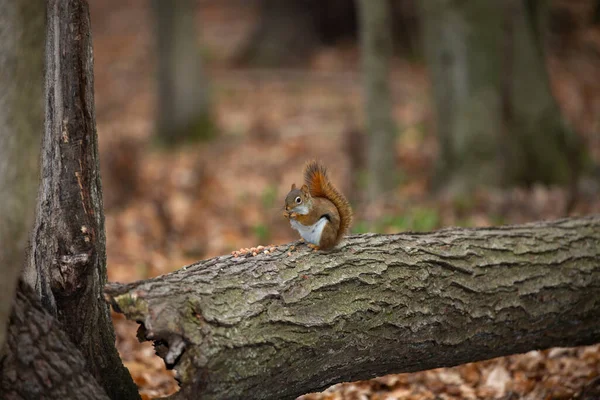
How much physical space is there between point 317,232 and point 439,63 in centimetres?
502

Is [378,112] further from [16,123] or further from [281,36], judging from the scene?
[281,36]

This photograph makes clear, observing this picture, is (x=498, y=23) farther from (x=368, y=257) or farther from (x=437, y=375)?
(x=368, y=257)

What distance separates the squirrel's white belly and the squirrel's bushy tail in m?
0.15

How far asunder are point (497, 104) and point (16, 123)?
594 cm

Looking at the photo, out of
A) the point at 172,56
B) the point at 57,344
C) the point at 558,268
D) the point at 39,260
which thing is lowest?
the point at 57,344

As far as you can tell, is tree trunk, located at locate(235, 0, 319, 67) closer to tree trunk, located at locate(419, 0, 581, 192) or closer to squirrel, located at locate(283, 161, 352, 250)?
tree trunk, located at locate(419, 0, 581, 192)

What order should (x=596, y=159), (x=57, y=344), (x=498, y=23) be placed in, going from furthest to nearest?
(x=596, y=159)
(x=498, y=23)
(x=57, y=344)

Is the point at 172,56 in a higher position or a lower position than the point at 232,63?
lower

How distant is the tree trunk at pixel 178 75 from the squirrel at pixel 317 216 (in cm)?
878

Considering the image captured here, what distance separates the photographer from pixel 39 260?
2.97 m

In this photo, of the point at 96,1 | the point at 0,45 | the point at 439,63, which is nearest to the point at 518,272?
the point at 0,45

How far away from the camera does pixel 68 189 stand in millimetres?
2953

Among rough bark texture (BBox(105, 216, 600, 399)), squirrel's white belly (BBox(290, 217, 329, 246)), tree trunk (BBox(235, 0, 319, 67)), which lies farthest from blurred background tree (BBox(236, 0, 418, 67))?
squirrel's white belly (BBox(290, 217, 329, 246))

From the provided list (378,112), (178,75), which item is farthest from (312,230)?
(178,75)
